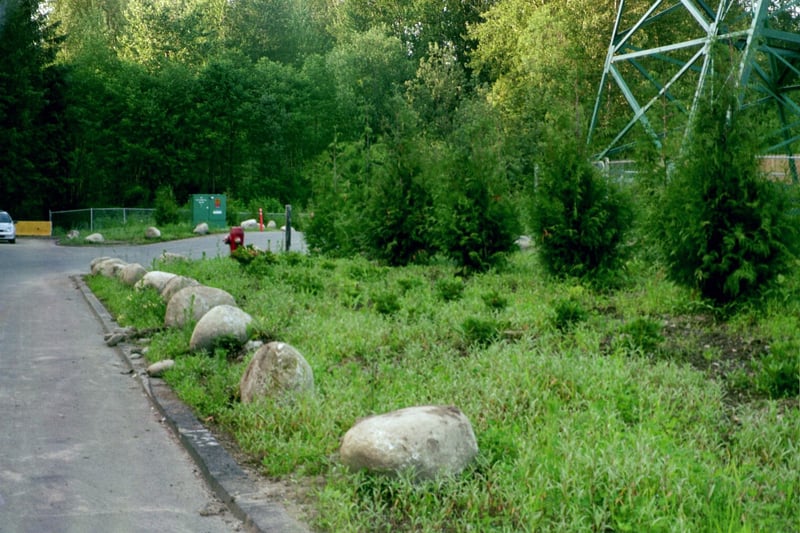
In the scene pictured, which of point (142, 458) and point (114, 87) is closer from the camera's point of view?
point (142, 458)

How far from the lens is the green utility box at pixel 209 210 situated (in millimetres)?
38250

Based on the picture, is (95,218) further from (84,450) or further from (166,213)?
(84,450)

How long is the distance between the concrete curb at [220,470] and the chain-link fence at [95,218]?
3063cm

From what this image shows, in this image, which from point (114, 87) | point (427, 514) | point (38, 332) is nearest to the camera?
point (427, 514)

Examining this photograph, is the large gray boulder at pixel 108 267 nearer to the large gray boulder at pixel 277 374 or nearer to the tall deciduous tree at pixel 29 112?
the large gray boulder at pixel 277 374

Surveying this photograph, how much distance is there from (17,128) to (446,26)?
2795 centimetres

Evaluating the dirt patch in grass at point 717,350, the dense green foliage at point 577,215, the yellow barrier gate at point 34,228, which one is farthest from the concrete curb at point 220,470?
the yellow barrier gate at point 34,228

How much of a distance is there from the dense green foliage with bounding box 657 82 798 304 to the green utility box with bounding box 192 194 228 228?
31.7 metres

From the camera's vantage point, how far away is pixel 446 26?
53312 millimetres

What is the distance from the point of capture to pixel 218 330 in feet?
27.1

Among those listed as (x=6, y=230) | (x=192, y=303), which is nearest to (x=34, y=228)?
(x=6, y=230)

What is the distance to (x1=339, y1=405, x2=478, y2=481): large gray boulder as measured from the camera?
4402 mm

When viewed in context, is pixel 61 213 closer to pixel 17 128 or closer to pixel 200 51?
pixel 17 128

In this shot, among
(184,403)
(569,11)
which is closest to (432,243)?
(184,403)
